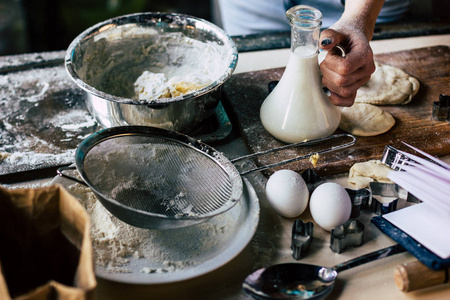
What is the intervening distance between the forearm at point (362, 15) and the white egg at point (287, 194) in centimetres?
46

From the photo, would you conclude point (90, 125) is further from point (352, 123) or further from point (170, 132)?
point (352, 123)

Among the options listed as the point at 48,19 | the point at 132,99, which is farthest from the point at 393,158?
the point at 48,19

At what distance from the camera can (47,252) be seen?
28.5 inches

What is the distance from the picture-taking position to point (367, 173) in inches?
38.9

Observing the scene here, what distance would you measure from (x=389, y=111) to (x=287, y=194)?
499 millimetres

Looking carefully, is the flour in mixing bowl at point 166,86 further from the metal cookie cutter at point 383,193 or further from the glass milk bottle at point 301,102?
the metal cookie cutter at point 383,193

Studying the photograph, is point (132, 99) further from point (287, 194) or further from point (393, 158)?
point (393, 158)

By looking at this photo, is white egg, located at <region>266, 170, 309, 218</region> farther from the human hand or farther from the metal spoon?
the human hand

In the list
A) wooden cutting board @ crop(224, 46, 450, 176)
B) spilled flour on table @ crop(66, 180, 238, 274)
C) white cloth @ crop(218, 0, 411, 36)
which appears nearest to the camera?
spilled flour on table @ crop(66, 180, 238, 274)

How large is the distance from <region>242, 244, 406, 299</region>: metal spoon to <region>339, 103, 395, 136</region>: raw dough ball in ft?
1.34

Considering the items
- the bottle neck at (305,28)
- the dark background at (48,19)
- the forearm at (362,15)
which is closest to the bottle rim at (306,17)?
the bottle neck at (305,28)

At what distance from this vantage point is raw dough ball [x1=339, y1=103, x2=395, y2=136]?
1.12 m

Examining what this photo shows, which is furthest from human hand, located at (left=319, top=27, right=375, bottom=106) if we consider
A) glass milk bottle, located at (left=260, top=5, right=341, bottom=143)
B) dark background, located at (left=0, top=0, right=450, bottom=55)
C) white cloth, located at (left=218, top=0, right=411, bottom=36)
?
dark background, located at (left=0, top=0, right=450, bottom=55)

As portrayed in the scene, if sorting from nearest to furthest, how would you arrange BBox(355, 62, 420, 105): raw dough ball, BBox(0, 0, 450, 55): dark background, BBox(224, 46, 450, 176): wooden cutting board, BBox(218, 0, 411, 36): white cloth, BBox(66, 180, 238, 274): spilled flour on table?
1. BBox(66, 180, 238, 274): spilled flour on table
2. BBox(224, 46, 450, 176): wooden cutting board
3. BBox(355, 62, 420, 105): raw dough ball
4. BBox(218, 0, 411, 36): white cloth
5. BBox(0, 0, 450, 55): dark background
